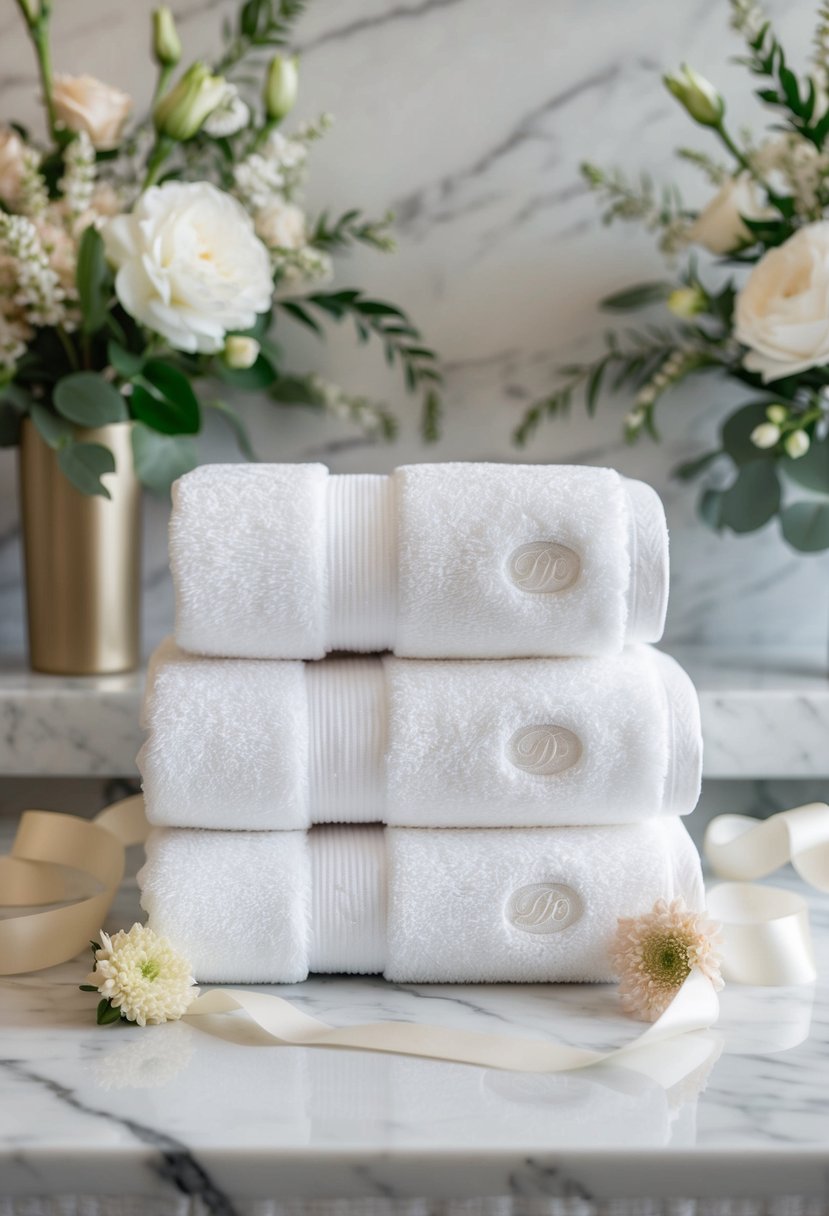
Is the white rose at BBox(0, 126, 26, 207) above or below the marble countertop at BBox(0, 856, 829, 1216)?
above

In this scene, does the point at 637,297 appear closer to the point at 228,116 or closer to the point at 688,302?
the point at 688,302

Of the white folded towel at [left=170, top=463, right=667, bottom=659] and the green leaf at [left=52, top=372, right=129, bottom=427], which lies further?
the green leaf at [left=52, top=372, right=129, bottom=427]

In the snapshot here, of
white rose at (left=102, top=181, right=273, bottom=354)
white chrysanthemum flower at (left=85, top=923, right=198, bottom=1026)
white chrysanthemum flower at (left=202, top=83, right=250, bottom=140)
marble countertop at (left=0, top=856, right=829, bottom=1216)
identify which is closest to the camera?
marble countertop at (left=0, top=856, right=829, bottom=1216)

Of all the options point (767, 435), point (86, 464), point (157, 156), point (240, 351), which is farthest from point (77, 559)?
point (767, 435)

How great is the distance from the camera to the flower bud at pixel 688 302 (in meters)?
0.92

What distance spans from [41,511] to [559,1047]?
0.57 metres

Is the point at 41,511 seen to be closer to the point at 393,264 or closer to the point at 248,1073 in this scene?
the point at 393,264

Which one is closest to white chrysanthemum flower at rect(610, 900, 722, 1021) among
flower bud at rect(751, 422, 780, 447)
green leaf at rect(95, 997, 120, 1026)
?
green leaf at rect(95, 997, 120, 1026)

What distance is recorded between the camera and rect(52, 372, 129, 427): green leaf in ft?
2.79

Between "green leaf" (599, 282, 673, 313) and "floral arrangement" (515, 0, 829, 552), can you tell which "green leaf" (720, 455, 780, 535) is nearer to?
"floral arrangement" (515, 0, 829, 552)

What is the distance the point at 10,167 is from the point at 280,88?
21 centimetres

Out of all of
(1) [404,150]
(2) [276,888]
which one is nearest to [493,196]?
(1) [404,150]

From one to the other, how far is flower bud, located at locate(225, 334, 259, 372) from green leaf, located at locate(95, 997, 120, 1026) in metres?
0.48

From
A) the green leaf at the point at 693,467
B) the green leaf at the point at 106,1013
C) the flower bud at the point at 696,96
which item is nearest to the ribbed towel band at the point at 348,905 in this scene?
the green leaf at the point at 106,1013
